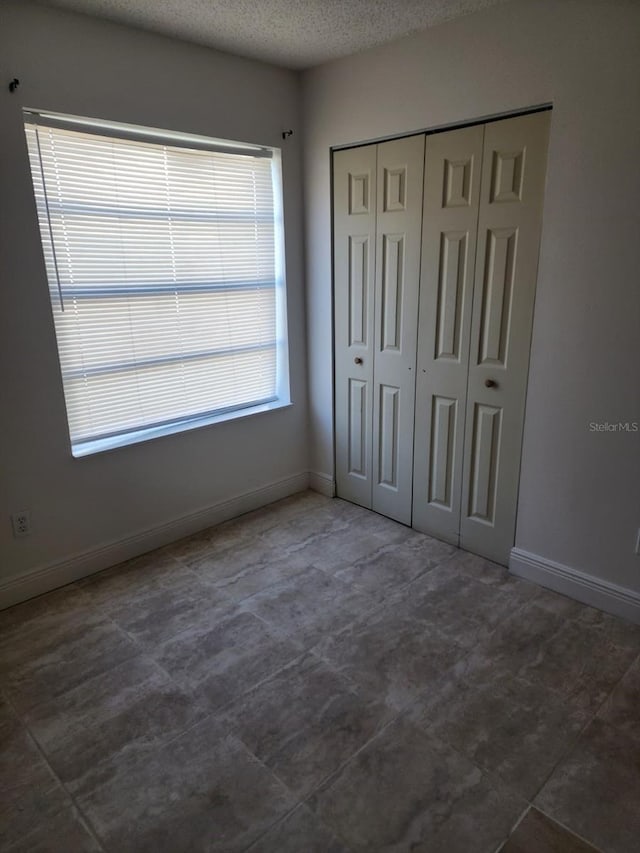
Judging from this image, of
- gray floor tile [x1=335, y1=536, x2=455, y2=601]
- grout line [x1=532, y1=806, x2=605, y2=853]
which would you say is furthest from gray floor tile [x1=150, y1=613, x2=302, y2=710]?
grout line [x1=532, y1=806, x2=605, y2=853]

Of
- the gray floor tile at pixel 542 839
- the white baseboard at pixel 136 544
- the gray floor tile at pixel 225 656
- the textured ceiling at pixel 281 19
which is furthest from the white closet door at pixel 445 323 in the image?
the gray floor tile at pixel 542 839

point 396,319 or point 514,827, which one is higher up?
point 396,319

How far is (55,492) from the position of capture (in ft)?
8.41

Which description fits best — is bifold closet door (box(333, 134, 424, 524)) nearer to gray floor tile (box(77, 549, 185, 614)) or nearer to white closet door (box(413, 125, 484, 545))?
white closet door (box(413, 125, 484, 545))

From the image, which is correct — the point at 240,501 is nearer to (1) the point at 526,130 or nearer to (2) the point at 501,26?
(1) the point at 526,130

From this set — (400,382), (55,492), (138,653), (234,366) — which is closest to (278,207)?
(234,366)

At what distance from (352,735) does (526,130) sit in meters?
2.40

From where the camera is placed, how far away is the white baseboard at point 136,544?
2535 mm

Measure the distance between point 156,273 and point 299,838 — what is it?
2.39 meters

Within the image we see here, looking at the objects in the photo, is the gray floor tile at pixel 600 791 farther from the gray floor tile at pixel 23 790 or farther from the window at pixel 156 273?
the window at pixel 156 273

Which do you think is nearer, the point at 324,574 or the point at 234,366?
the point at 324,574

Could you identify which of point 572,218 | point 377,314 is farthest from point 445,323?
point 572,218

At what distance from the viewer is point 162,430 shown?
9.58 feet

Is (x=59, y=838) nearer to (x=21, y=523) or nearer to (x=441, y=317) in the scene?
(x=21, y=523)
